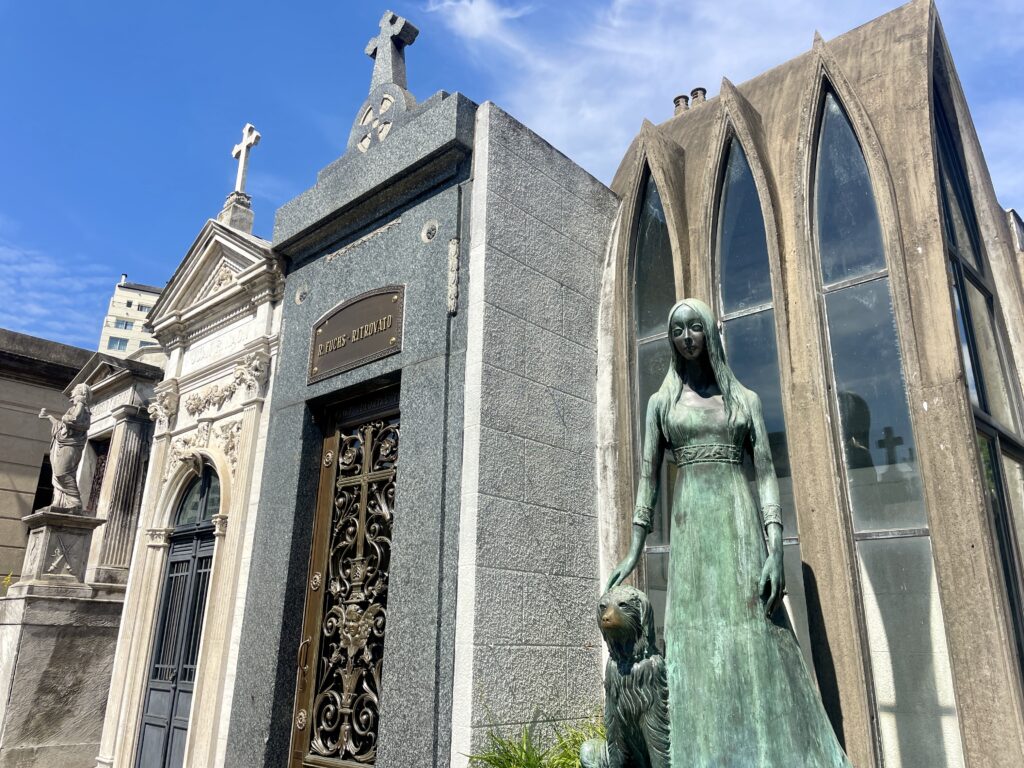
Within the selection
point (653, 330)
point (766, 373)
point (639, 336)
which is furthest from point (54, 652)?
point (766, 373)

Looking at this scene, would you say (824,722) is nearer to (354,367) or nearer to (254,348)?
(354,367)

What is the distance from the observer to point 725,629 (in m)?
3.56

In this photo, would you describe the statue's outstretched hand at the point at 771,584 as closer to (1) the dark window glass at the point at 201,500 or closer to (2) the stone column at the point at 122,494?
(1) the dark window glass at the point at 201,500

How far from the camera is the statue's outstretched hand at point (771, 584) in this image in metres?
3.53

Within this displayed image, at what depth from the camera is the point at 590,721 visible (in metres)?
5.10

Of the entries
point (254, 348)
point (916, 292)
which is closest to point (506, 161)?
point (916, 292)

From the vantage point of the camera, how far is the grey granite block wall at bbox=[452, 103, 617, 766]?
→ 473cm

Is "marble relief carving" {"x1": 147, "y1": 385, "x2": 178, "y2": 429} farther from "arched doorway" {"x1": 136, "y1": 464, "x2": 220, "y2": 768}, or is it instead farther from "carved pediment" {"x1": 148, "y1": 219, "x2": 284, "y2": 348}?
"arched doorway" {"x1": 136, "y1": 464, "x2": 220, "y2": 768}

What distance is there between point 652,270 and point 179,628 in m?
6.13

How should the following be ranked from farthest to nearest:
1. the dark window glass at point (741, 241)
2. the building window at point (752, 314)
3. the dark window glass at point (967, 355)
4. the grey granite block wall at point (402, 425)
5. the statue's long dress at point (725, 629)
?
the dark window glass at point (741, 241), the dark window glass at point (967, 355), the building window at point (752, 314), the grey granite block wall at point (402, 425), the statue's long dress at point (725, 629)

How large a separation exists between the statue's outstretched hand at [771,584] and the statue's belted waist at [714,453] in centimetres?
55

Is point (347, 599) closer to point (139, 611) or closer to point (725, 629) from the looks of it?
point (725, 629)

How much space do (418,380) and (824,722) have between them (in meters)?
3.30

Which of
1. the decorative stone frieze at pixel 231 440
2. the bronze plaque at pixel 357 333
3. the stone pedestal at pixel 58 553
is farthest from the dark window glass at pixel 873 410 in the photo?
the stone pedestal at pixel 58 553
